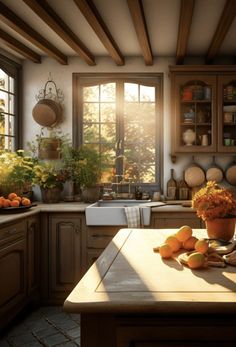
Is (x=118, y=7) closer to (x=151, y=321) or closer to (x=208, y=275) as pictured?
(x=208, y=275)

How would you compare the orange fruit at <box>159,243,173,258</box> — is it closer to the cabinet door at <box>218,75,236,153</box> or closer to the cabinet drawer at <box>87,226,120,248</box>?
the cabinet drawer at <box>87,226,120,248</box>

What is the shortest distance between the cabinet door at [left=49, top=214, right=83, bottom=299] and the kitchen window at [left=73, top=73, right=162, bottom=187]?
1.05 metres

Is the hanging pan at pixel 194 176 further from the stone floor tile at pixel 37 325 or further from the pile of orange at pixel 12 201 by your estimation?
the stone floor tile at pixel 37 325

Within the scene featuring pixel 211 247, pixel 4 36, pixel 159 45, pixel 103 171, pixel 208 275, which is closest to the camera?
pixel 208 275

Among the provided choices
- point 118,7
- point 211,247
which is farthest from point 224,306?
point 118,7

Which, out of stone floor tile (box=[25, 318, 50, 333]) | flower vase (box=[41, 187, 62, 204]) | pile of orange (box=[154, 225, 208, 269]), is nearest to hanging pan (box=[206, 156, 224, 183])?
flower vase (box=[41, 187, 62, 204])

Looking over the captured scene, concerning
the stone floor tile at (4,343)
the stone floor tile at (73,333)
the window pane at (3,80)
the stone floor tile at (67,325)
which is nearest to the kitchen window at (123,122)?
the window pane at (3,80)

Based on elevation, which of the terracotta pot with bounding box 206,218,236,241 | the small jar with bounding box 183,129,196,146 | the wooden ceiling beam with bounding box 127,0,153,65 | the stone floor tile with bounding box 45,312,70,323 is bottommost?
the stone floor tile with bounding box 45,312,70,323

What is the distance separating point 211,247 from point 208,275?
14.4 inches

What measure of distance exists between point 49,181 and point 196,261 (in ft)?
10.1

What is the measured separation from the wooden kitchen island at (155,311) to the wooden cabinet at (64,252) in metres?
2.50

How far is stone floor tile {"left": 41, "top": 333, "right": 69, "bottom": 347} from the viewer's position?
2934 millimetres

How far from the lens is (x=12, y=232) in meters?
3.22

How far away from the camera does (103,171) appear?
184 inches
